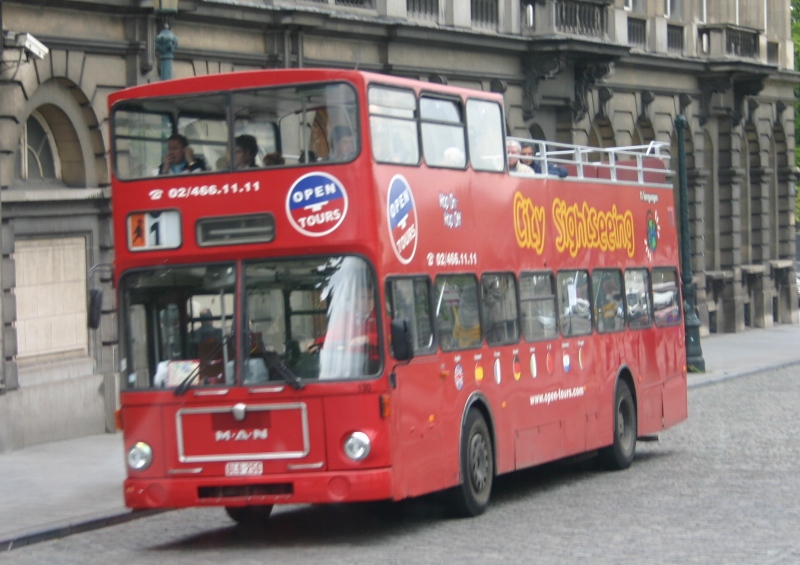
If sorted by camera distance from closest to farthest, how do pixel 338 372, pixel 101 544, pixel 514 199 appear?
pixel 338 372
pixel 101 544
pixel 514 199

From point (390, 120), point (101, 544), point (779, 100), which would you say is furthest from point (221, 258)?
point (779, 100)

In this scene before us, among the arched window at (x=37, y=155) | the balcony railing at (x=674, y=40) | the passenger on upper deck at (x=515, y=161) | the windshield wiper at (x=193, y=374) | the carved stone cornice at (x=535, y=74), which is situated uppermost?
the balcony railing at (x=674, y=40)

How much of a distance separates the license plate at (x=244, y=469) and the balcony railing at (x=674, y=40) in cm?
3007

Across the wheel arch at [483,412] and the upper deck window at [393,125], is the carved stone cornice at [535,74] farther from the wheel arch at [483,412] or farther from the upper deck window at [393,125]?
the upper deck window at [393,125]

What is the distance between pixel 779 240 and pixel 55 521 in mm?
38297

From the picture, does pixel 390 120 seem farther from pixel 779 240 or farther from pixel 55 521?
pixel 779 240

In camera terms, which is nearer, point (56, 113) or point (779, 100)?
point (56, 113)

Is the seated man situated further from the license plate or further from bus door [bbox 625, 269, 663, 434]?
bus door [bbox 625, 269, 663, 434]

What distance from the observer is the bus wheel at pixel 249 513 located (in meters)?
13.7

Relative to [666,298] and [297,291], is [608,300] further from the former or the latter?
[297,291]

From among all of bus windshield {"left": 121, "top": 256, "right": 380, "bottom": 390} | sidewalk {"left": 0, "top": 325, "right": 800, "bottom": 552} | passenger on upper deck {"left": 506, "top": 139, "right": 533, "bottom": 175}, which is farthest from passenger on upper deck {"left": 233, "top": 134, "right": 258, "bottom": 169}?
sidewalk {"left": 0, "top": 325, "right": 800, "bottom": 552}

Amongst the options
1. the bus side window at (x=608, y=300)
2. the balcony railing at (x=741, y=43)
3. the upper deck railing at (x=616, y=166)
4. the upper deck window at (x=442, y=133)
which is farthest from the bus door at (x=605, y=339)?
the balcony railing at (x=741, y=43)

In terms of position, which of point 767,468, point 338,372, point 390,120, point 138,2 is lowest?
point 767,468

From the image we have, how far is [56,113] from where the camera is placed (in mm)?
21000
